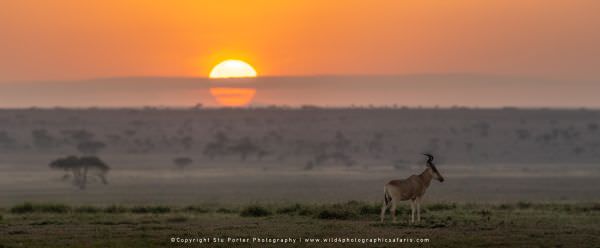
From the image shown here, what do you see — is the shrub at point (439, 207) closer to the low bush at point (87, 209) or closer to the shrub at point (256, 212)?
the shrub at point (256, 212)

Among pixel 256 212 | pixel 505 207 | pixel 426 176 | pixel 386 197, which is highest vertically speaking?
pixel 426 176

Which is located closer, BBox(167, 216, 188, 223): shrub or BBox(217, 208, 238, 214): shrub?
BBox(167, 216, 188, 223): shrub

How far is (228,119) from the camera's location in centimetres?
16300

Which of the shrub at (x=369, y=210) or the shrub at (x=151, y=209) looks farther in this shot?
the shrub at (x=151, y=209)

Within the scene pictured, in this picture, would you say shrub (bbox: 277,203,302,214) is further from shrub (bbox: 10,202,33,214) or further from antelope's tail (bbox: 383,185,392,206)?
shrub (bbox: 10,202,33,214)

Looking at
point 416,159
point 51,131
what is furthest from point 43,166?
point 51,131

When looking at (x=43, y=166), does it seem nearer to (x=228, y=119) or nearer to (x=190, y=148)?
(x=190, y=148)

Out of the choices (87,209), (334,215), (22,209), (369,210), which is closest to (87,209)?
(87,209)

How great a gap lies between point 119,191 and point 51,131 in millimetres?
74560

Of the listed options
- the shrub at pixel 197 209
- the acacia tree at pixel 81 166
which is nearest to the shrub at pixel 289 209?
the shrub at pixel 197 209

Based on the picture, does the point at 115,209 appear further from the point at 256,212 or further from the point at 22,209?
the point at 256,212

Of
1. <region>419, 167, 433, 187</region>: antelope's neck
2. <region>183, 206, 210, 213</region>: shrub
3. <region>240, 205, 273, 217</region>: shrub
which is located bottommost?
<region>240, 205, 273, 217</region>: shrub

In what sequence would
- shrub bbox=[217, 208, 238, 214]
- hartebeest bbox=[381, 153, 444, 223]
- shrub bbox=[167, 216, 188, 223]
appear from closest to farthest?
hartebeest bbox=[381, 153, 444, 223] → shrub bbox=[167, 216, 188, 223] → shrub bbox=[217, 208, 238, 214]

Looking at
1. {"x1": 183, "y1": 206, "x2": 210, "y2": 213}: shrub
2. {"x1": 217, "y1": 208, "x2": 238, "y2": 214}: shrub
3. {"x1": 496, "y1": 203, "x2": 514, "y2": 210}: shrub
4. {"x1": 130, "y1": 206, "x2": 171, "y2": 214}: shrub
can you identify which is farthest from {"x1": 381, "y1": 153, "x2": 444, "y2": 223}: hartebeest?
{"x1": 130, "y1": 206, "x2": 171, "y2": 214}: shrub
